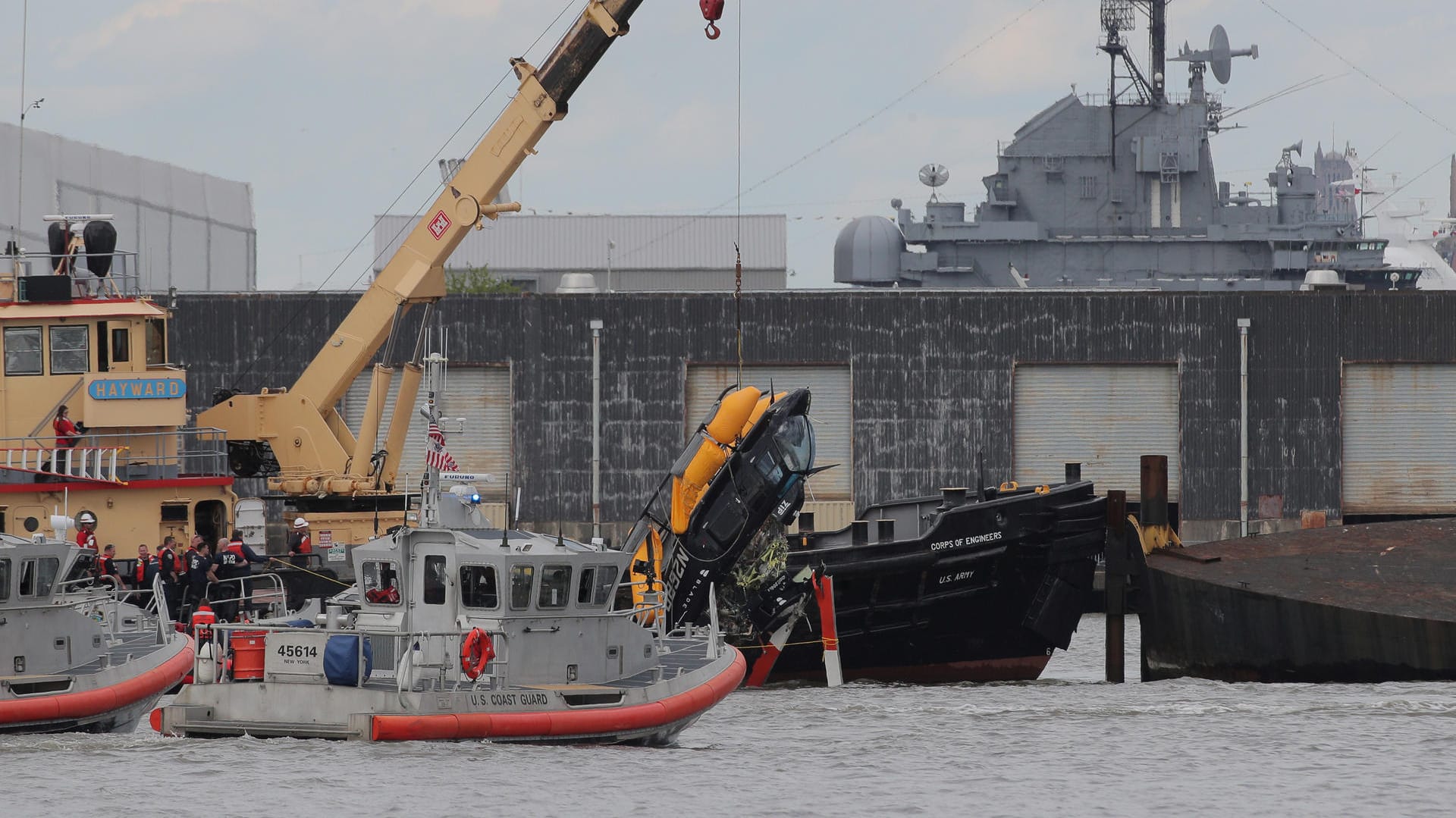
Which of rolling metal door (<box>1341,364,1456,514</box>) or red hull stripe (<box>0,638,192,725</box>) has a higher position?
rolling metal door (<box>1341,364,1456,514</box>)

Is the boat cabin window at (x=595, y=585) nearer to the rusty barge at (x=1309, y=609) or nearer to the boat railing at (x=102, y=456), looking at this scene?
the boat railing at (x=102, y=456)

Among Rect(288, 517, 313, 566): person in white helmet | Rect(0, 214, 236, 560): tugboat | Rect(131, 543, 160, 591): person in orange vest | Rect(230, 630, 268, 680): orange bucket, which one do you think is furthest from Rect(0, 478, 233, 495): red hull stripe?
Rect(230, 630, 268, 680): orange bucket

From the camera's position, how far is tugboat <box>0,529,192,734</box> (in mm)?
20156

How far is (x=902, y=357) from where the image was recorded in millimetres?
42344

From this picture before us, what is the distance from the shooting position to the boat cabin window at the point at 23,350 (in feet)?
93.1

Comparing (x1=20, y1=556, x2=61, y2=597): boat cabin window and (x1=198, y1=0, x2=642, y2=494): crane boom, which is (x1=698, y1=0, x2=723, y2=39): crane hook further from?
(x1=20, y1=556, x2=61, y2=597): boat cabin window

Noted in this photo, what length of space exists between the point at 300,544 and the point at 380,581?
28.9 ft

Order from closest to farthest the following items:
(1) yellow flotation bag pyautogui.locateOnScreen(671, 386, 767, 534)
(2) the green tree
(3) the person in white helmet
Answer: (1) yellow flotation bag pyautogui.locateOnScreen(671, 386, 767, 534), (3) the person in white helmet, (2) the green tree

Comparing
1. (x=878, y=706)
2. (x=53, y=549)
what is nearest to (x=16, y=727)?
(x=53, y=549)

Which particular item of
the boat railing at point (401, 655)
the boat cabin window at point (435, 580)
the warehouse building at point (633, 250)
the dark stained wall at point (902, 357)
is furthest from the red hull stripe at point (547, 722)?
the warehouse building at point (633, 250)

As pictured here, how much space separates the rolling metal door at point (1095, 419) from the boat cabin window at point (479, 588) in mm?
24623

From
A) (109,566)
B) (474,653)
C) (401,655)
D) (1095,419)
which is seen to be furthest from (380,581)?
(1095,419)

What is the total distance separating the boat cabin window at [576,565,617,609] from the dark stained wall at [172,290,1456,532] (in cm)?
2229

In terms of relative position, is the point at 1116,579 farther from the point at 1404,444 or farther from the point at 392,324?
the point at 1404,444
